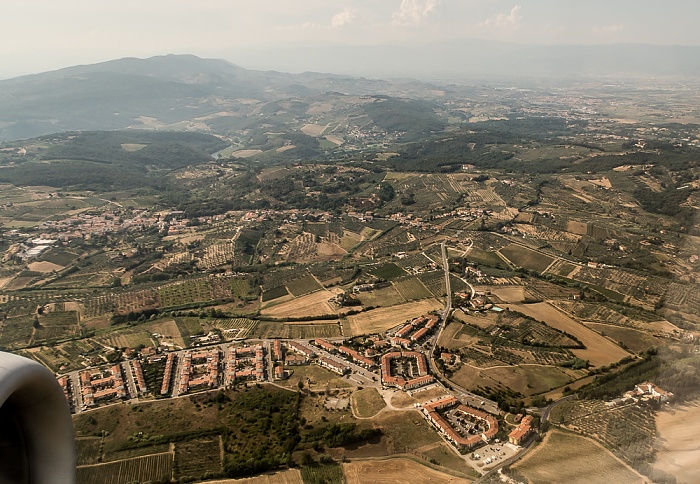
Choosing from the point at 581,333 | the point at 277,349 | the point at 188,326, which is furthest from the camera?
the point at 188,326

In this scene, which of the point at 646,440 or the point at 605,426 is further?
the point at 605,426

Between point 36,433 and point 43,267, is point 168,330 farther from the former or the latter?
point 36,433

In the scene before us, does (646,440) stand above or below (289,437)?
above

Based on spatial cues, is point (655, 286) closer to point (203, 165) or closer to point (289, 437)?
point (289, 437)

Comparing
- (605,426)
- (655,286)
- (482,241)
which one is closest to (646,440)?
(605,426)

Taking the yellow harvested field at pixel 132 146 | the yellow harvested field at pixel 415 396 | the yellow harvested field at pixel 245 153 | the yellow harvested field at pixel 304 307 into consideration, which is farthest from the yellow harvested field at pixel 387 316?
the yellow harvested field at pixel 132 146

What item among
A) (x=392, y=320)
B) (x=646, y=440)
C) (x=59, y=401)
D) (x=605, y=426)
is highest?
(x=59, y=401)

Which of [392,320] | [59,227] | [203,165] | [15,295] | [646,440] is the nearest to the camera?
[646,440]

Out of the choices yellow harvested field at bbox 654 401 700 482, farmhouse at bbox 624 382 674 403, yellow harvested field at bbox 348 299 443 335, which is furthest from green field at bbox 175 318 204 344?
yellow harvested field at bbox 654 401 700 482

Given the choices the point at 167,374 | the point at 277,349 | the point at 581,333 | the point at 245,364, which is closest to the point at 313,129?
the point at 277,349
